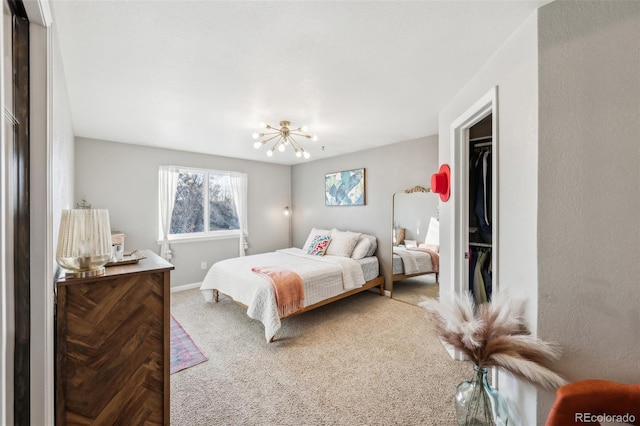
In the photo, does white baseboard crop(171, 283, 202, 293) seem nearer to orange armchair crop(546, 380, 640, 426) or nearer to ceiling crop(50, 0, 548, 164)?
ceiling crop(50, 0, 548, 164)

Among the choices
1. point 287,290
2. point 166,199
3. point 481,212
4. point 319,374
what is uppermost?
point 166,199

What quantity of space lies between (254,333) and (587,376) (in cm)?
254

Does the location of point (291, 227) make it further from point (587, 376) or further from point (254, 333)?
point (587, 376)

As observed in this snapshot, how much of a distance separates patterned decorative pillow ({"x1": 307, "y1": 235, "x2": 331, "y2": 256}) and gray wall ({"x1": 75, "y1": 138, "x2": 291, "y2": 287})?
1.32 metres

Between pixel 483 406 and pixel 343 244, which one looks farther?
pixel 343 244

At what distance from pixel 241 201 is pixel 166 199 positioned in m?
1.22

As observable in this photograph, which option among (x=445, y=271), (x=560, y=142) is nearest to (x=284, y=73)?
(x=560, y=142)

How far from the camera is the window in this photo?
4.12 metres

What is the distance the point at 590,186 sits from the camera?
1.23 meters

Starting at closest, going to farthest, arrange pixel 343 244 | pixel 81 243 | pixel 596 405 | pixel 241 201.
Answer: pixel 596 405 → pixel 81 243 → pixel 343 244 → pixel 241 201

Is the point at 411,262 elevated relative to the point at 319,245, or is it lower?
lower

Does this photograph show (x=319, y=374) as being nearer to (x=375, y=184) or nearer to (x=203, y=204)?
(x=375, y=184)

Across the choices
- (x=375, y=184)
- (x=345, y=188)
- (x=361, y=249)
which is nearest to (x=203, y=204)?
(x=345, y=188)

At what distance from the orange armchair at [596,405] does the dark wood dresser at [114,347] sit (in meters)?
1.80
